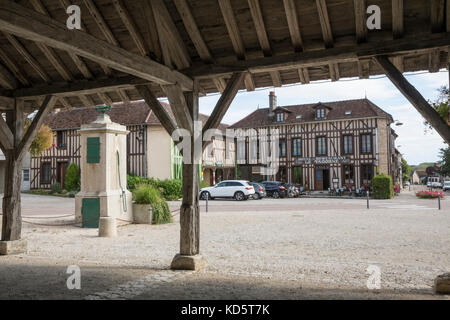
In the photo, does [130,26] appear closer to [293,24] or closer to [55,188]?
[293,24]

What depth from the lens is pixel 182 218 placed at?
531 centimetres

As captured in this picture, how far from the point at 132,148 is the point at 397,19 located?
21110mm

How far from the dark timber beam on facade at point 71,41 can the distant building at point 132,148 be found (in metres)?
18.7

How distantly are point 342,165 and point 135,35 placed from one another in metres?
23.9

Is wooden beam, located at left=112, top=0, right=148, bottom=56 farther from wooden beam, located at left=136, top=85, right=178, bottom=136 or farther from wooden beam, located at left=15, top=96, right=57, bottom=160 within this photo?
wooden beam, located at left=15, top=96, right=57, bottom=160

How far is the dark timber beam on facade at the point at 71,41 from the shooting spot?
10.3ft

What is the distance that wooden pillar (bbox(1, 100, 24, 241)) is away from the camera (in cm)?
632

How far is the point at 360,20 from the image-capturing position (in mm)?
4398

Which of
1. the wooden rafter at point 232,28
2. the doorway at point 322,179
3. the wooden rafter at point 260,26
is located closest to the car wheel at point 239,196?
the doorway at point 322,179

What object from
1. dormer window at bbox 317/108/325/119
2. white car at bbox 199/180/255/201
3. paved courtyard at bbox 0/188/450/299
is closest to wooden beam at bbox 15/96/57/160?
paved courtyard at bbox 0/188/450/299

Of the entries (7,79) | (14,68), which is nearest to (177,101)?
(14,68)

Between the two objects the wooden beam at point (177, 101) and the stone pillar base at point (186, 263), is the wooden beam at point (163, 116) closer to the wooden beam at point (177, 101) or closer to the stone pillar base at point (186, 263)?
the wooden beam at point (177, 101)

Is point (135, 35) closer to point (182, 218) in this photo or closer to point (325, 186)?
point (182, 218)

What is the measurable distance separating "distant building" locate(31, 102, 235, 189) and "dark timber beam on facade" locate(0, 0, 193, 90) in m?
18.7
